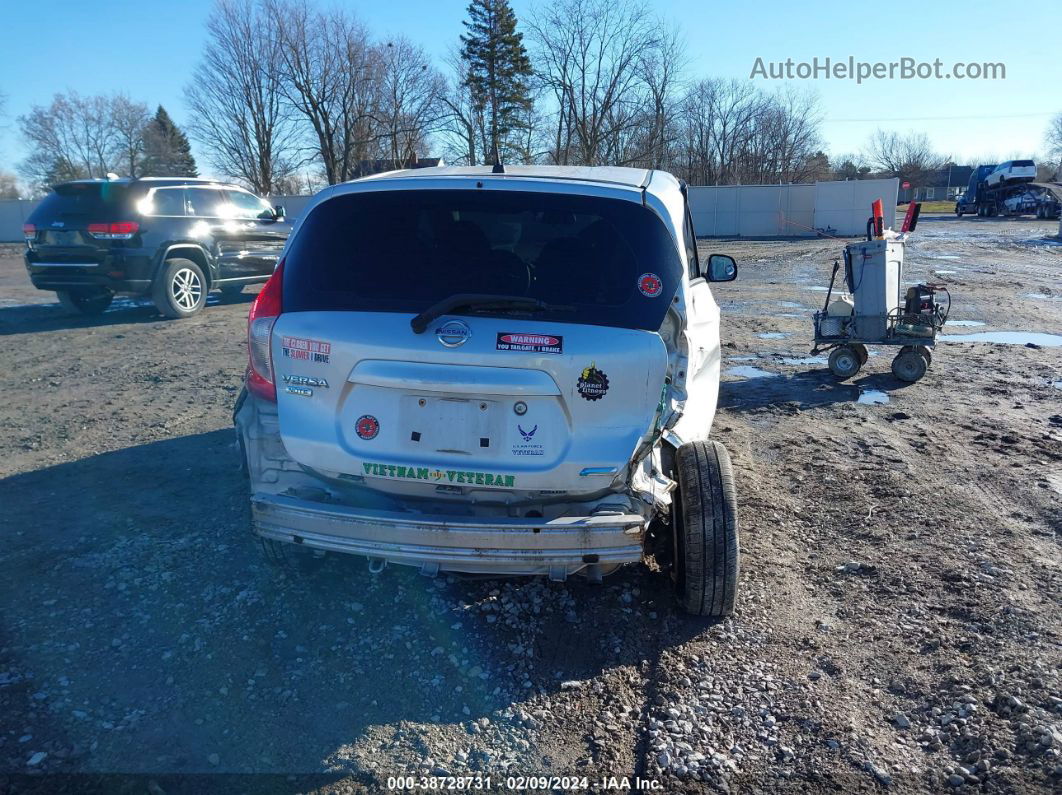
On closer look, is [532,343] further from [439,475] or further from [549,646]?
[549,646]

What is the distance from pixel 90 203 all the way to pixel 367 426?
384 inches

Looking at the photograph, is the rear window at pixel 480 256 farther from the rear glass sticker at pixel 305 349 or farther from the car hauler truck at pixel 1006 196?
the car hauler truck at pixel 1006 196

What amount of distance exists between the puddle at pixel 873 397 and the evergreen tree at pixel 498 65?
35170mm

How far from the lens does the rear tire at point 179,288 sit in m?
11.1

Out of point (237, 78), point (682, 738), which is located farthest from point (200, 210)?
point (237, 78)

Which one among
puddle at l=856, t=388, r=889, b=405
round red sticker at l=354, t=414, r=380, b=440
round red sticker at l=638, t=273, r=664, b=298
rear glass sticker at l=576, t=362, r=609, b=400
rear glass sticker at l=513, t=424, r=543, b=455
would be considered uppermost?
round red sticker at l=638, t=273, r=664, b=298

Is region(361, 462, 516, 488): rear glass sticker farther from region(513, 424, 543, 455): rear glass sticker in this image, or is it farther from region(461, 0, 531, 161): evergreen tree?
region(461, 0, 531, 161): evergreen tree

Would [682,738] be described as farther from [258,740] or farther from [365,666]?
[258,740]

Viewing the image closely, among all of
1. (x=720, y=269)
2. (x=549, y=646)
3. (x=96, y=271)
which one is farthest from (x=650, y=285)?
(x=96, y=271)

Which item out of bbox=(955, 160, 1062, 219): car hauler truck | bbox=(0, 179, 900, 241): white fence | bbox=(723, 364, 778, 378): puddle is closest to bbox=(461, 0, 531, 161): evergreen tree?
bbox=(0, 179, 900, 241): white fence

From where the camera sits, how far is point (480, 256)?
10.6ft

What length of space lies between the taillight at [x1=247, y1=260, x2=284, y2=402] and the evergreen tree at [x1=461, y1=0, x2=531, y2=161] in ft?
127

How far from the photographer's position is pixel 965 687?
2.91m

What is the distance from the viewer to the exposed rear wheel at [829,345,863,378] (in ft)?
25.9
